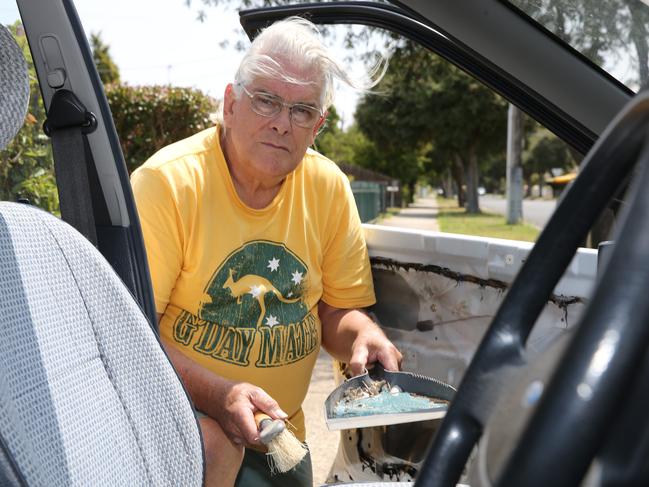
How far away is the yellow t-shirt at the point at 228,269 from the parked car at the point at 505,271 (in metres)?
0.26

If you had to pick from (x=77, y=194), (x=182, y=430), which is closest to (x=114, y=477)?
(x=182, y=430)

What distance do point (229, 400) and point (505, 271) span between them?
794mm

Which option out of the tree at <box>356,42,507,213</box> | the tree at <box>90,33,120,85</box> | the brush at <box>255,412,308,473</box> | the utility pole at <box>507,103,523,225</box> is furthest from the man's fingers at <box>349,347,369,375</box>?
the tree at <box>90,33,120,85</box>

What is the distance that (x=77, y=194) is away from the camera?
1633 millimetres

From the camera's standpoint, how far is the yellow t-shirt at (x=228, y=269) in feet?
6.29

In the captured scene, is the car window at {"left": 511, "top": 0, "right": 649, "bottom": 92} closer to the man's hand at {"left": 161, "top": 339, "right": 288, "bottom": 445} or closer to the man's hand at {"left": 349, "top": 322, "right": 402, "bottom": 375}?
the man's hand at {"left": 349, "top": 322, "right": 402, "bottom": 375}

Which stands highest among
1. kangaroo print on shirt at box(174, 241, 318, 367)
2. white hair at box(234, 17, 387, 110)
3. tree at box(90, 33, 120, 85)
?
tree at box(90, 33, 120, 85)

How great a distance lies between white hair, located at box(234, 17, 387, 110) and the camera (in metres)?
1.96

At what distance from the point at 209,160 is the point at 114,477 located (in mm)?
1036

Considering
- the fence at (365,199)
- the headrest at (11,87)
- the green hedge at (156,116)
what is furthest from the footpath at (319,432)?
the fence at (365,199)

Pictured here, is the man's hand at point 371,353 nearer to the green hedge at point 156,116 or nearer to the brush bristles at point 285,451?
the brush bristles at point 285,451

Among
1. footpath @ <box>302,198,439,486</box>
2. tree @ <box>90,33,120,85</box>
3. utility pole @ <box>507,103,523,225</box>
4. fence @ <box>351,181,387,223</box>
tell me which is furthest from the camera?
tree @ <box>90,33,120,85</box>

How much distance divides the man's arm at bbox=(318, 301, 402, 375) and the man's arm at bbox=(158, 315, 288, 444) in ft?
1.26

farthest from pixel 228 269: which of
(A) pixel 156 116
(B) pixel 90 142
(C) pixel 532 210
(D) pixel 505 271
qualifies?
(C) pixel 532 210
